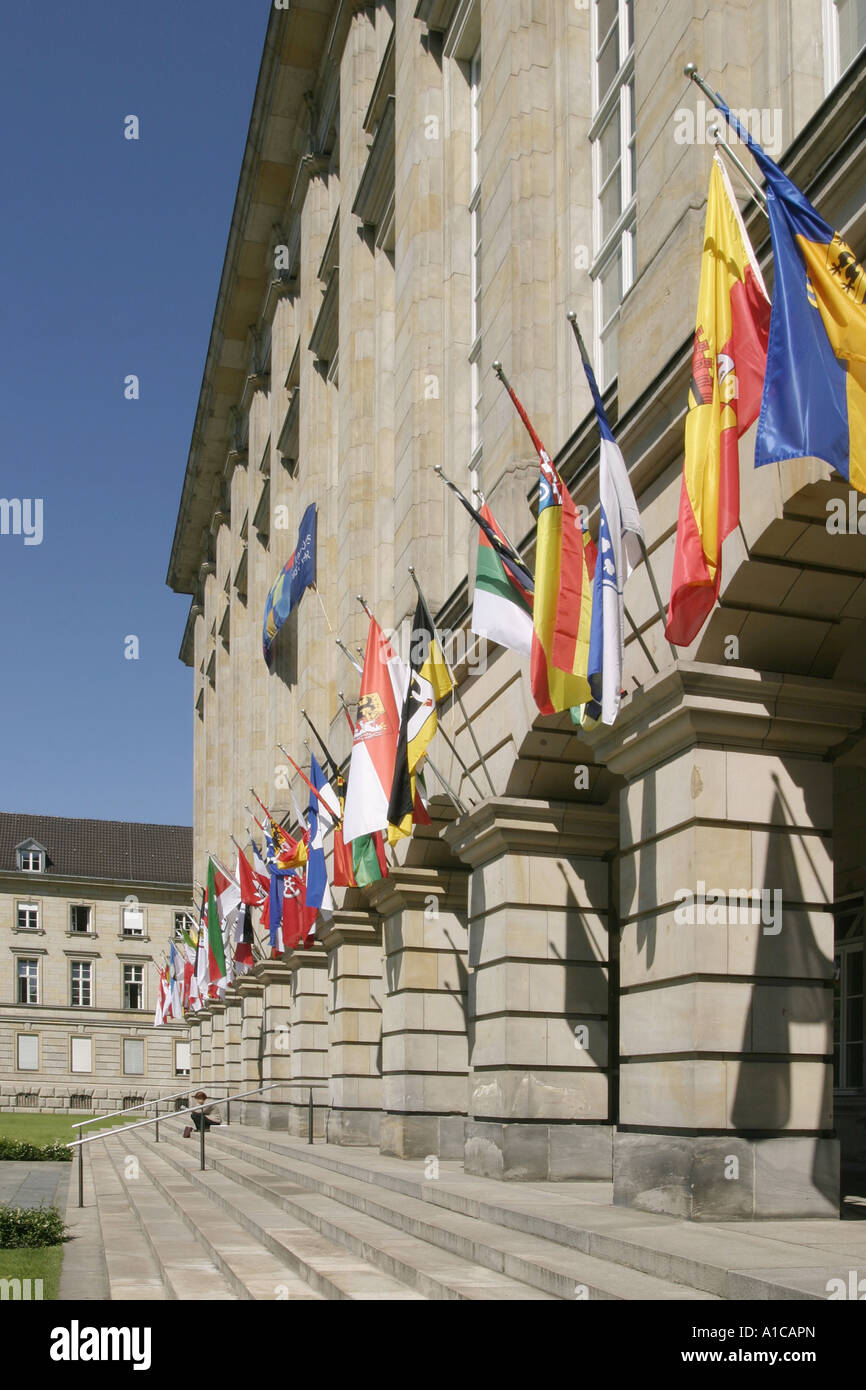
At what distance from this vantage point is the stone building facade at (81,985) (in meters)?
91.1

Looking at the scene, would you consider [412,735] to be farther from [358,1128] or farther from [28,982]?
[28,982]

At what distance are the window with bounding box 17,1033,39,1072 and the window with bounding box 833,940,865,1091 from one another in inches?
3034

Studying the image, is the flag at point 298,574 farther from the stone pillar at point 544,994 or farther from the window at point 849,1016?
the stone pillar at point 544,994

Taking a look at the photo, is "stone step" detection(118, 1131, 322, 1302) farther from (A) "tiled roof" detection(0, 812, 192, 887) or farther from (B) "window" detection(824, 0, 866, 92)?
(A) "tiled roof" detection(0, 812, 192, 887)

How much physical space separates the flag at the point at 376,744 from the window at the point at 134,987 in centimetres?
8009

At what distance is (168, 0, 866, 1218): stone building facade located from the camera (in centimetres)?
1169

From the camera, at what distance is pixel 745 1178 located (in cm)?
1124

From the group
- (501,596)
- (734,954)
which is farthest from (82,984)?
(734,954)

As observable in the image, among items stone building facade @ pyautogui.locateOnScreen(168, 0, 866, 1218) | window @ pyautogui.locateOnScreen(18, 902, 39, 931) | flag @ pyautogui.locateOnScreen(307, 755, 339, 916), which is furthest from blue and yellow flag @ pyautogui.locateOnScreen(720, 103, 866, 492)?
window @ pyautogui.locateOnScreen(18, 902, 39, 931)

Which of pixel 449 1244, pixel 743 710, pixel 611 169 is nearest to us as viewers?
pixel 449 1244

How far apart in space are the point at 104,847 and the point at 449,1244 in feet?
313
